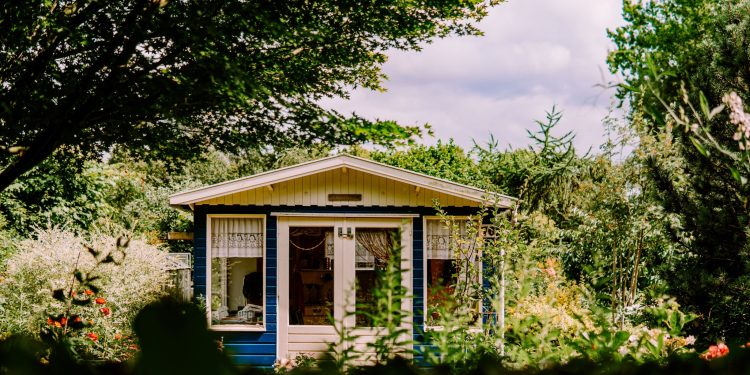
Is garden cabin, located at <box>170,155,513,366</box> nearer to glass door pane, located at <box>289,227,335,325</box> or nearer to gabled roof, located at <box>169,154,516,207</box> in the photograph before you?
glass door pane, located at <box>289,227,335,325</box>

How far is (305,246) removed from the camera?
9.38 m

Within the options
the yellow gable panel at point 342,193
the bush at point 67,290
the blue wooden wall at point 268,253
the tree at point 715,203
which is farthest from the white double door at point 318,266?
the tree at point 715,203

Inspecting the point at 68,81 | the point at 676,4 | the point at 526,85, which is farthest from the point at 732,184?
the point at 676,4

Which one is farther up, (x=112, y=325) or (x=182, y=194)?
(x=182, y=194)

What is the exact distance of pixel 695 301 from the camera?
19.9 ft

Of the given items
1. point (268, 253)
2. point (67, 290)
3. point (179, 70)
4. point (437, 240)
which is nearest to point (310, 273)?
point (268, 253)

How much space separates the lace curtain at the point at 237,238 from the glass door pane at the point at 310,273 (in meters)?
0.52

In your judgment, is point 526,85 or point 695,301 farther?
point 526,85

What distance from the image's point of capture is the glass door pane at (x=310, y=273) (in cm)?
937

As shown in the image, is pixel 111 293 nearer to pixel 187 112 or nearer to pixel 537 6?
pixel 187 112

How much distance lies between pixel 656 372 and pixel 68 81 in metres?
5.69

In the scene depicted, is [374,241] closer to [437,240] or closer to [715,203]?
[437,240]

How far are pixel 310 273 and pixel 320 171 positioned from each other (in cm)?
162

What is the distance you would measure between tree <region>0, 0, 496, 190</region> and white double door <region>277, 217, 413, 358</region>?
8.97ft
